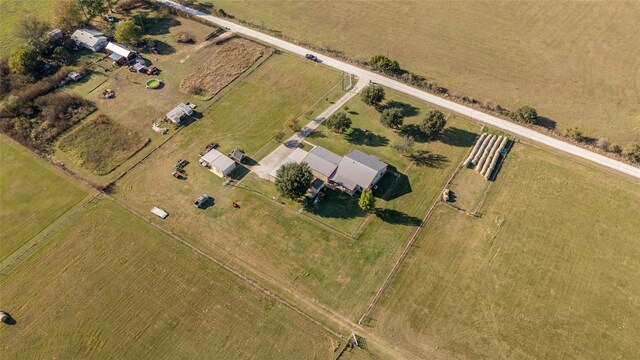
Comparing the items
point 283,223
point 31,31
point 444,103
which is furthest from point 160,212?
point 31,31

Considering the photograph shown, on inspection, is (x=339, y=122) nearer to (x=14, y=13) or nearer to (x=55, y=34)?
(x=55, y=34)

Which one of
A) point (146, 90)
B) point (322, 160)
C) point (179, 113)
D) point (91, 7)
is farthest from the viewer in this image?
point (91, 7)

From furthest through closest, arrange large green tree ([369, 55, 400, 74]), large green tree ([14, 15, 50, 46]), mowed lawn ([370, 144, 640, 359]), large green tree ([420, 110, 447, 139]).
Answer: large green tree ([14, 15, 50, 46]), large green tree ([369, 55, 400, 74]), large green tree ([420, 110, 447, 139]), mowed lawn ([370, 144, 640, 359])

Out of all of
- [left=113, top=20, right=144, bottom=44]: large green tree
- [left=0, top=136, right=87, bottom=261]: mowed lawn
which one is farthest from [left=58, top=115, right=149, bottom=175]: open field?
[left=113, top=20, right=144, bottom=44]: large green tree

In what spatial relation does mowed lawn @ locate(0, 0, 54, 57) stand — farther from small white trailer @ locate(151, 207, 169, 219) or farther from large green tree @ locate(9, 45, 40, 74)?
small white trailer @ locate(151, 207, 169, 219)

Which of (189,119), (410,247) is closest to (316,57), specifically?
(189,119)

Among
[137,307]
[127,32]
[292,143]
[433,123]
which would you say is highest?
[433,123]
